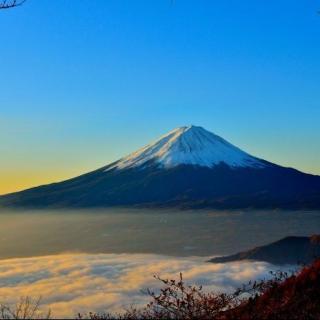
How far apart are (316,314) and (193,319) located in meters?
3.22

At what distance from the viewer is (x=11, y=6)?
13.1 metres

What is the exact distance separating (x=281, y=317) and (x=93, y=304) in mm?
171928

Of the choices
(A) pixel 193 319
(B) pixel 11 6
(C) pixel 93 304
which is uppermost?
(B) pixel 11 6

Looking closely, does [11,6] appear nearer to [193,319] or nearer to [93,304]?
[193,319]

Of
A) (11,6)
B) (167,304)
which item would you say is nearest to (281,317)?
(167,304)

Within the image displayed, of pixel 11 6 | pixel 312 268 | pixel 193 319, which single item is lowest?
pixel 193 319

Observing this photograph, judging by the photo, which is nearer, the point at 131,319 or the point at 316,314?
the point at 316,314

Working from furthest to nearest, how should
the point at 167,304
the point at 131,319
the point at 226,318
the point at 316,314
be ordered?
the point at 167,304 → the point at 131,319 → the point at 226,318 → the point at 316,314

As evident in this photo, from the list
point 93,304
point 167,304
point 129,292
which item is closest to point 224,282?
point 129,292

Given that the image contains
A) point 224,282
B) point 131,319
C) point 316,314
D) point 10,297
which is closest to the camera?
point 316,314

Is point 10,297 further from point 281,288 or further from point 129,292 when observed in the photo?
point 281,288

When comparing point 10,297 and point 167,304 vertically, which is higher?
point 167,304

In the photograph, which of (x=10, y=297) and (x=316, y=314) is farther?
(x=10, y=297)

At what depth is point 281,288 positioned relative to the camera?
45.8 ft
